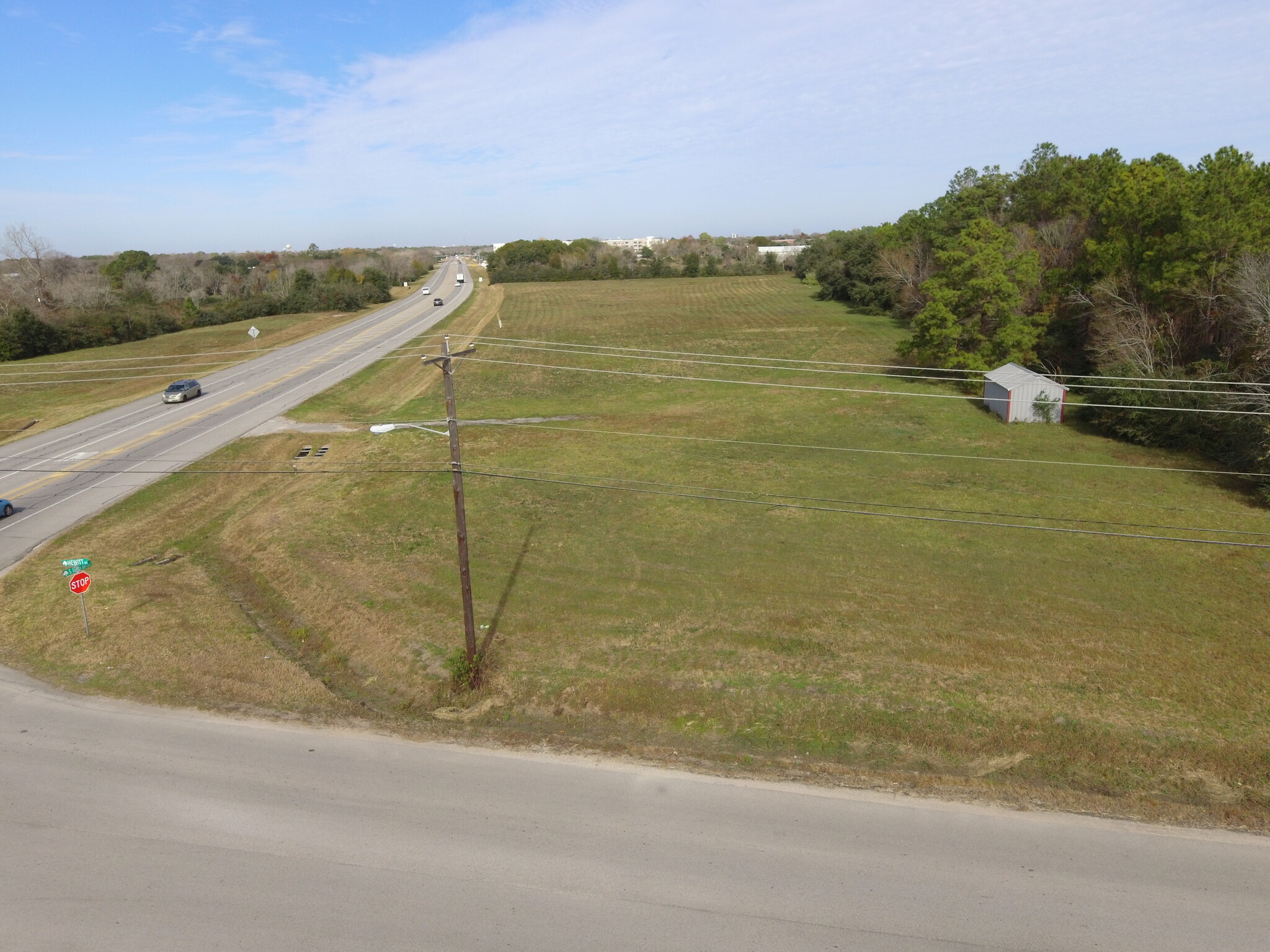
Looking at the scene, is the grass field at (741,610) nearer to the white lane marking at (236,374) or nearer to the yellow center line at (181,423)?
the yellow center line at (181,423)

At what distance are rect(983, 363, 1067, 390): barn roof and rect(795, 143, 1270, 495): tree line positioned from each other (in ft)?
7.79

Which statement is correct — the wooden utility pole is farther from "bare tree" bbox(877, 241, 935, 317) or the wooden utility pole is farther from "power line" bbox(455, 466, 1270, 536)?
"bare tree" bbox(877, 241, 935, 317)

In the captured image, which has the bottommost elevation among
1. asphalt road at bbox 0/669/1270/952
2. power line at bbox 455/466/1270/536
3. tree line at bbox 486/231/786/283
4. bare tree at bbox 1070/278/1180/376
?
asphalt road at bbox 0/669/1270/952

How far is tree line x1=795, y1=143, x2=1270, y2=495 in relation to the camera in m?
33.2

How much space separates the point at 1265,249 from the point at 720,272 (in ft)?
379

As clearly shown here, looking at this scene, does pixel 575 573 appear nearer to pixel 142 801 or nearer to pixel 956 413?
pixel 142 801

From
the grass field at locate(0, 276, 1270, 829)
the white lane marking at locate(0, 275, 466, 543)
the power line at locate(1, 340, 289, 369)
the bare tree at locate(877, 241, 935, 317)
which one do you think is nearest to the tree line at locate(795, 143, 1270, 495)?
the grass field at locate(0, 276, 1270, 829)

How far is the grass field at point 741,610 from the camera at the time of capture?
49.8 ft

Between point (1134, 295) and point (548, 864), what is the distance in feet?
145

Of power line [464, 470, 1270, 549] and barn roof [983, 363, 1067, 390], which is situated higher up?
barn roof [983, 363, 1067, 390]

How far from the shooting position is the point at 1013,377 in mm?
41250

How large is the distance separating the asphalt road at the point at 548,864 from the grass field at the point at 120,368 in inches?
1495

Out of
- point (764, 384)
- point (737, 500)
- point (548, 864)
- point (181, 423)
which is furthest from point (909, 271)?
point (548, 864)

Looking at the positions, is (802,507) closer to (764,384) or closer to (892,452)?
(892,452)
